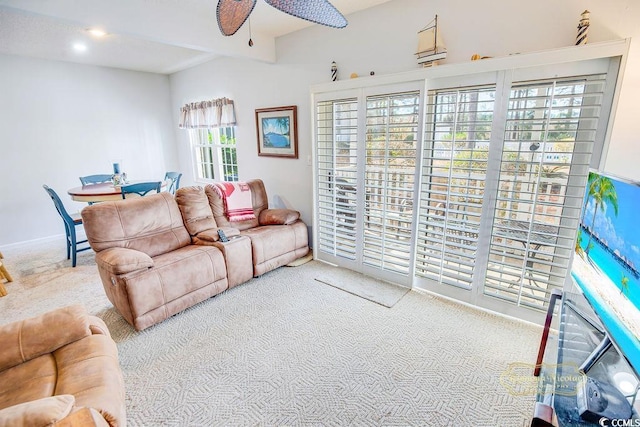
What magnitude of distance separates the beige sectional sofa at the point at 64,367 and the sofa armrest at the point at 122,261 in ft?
1.96

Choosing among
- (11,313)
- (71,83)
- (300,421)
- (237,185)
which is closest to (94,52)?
(71,83)

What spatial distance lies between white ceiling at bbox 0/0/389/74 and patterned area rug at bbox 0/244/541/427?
235cm

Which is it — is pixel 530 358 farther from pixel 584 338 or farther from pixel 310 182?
pixel 310 182

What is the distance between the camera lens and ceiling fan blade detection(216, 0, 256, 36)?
1514mm

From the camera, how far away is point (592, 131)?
1.83 meters

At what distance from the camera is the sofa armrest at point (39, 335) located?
137cm

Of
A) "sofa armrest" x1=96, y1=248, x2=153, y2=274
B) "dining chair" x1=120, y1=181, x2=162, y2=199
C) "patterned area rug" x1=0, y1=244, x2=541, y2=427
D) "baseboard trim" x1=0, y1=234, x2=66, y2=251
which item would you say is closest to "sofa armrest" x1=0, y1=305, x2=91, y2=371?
"patterned area rug" x1=0, y1=244, x2=541, y2=427

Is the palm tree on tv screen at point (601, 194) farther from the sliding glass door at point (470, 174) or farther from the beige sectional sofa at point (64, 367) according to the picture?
the beige sectional sofa at point (64, 367)

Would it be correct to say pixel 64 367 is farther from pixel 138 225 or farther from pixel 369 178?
pixel 369 178

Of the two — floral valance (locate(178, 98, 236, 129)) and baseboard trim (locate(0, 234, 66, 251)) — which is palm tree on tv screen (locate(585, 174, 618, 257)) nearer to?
floral valance (locate(178, 98, 236, 129))

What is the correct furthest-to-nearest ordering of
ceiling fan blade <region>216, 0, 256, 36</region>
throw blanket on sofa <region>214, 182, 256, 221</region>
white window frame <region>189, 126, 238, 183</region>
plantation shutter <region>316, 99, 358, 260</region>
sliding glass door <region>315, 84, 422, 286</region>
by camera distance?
1. white window frame <region>189, 126, 238, 183</region>
2. throw blanket on sofa <region>214, 182, 256, 221</region>
3. plantation shutter <region>316, 99, 358, 260</region>
4. sliding glass door <region>315, 84, 422, 286</region>
5. ceiling fan blade <region>216, 0, 256, 36</region>

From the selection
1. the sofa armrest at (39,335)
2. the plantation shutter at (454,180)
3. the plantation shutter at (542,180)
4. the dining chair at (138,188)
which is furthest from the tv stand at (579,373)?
the dining chair at (138,188)

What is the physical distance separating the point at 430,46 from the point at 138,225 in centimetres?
290

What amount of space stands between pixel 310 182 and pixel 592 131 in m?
2.55
